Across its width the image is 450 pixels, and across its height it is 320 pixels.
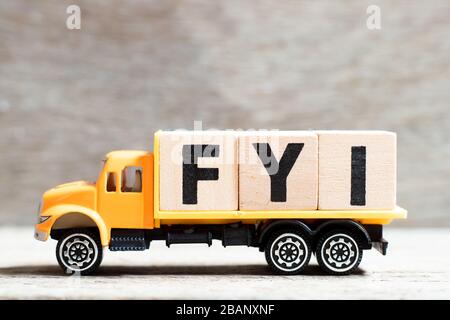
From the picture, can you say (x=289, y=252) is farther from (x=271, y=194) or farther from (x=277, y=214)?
(x=271, y=194)

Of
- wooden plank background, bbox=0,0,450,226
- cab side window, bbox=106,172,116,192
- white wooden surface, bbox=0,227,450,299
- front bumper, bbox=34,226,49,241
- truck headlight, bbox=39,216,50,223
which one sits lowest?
white wooden surface, bbox=0,227,450,299

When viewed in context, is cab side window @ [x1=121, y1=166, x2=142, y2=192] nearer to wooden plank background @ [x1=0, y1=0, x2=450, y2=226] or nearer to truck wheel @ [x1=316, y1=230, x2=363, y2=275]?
truck wheel @ [x1=316, y1=230, x2=363, y2=275]

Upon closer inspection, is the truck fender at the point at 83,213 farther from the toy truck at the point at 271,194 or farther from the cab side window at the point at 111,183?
the cab side window at the point at 111,183

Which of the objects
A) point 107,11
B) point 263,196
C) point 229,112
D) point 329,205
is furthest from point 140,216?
point 107,11

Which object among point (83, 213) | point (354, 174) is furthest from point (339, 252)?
point (83, 213)

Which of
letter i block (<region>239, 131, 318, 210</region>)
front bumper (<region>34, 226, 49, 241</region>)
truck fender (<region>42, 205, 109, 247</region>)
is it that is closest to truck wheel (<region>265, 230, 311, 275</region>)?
letter i block (<region>239, 131, 318, 210</region>)

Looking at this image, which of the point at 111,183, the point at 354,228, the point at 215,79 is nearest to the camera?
the point at 354,228

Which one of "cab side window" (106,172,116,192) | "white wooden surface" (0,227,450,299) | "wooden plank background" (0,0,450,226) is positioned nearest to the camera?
"white wooden surface" (0,227,450,299)
